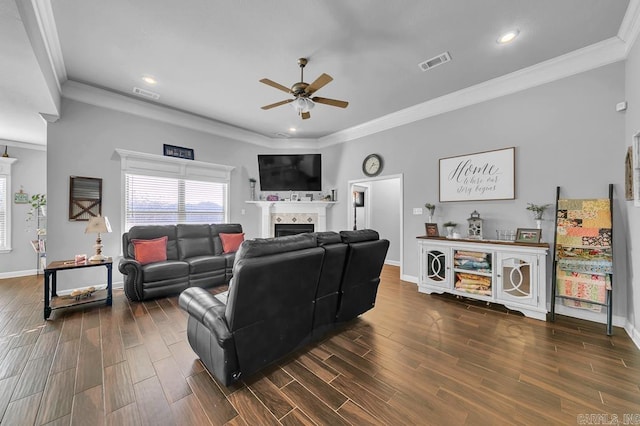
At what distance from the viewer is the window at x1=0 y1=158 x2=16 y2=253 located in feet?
15.8

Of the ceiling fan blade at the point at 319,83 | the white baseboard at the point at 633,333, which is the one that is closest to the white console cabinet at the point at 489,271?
the white baseboard at the point at 633,333

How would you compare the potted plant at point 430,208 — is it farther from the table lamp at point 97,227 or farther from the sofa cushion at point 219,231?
the table lamp at point 97,227

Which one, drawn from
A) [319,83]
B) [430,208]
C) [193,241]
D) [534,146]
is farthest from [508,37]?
[193,241]

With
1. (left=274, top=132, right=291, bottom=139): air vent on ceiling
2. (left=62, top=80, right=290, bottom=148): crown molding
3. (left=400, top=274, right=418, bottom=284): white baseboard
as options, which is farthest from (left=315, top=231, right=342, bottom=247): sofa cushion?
(left=274, top=132, right=291, bottom=139): air vent on ceiling

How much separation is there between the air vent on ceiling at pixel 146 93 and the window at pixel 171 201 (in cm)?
136

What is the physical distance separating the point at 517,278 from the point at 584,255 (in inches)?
27.0

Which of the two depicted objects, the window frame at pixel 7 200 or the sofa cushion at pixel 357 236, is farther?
the window frame at pixel 7 200

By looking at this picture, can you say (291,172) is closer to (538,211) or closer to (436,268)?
(436,268)

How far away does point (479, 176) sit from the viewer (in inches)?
147

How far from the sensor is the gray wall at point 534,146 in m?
2.80

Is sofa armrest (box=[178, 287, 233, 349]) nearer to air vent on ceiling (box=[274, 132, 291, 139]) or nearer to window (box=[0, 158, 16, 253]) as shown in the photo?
air vent on ceiling (box=[274, 132, 291, 139])

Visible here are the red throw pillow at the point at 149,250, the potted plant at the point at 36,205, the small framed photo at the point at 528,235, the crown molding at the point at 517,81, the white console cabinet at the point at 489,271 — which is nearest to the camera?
the crown molding at the point at 517,81

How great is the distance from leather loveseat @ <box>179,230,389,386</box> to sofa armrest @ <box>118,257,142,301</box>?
1902mm

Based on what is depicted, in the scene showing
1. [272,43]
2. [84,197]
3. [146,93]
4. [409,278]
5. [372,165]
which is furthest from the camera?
[372,165]
